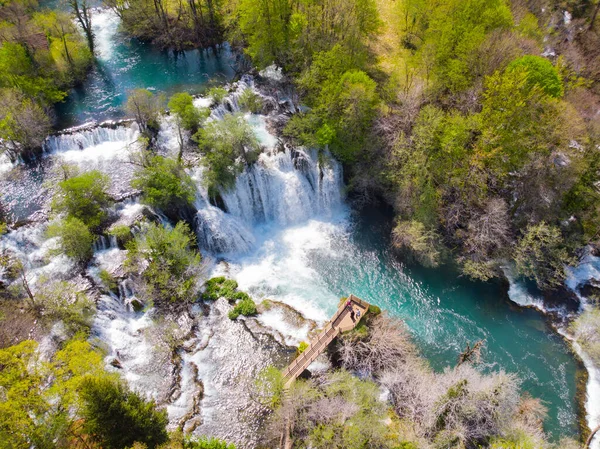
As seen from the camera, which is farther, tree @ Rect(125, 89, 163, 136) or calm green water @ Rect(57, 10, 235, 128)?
calm green water @ Rect(57, 10, 235, 128)

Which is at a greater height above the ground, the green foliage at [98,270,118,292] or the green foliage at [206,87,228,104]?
the green foliage at [206,87,228,104]

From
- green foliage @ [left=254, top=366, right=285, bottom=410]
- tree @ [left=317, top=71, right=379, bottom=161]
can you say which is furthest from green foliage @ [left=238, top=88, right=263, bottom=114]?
green foliage @ [left=254, top=366, right=285, bottom=410]

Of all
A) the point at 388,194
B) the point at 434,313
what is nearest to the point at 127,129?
the point at 388,194

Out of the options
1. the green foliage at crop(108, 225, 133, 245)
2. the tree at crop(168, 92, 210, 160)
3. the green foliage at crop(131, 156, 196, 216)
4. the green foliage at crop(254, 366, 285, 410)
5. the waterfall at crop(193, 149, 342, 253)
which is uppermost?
the tree at crop(168, 92, 210, 160)

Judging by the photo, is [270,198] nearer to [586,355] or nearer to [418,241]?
[418,241]

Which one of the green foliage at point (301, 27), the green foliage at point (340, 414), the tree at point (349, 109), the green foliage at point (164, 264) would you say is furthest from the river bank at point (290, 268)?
the green foliage at point (301, 27)

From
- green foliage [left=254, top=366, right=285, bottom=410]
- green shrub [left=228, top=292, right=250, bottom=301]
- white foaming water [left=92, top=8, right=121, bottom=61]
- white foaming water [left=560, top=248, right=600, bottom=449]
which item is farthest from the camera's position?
white foaming water [left=92, top=8, right=121, bottom=61]

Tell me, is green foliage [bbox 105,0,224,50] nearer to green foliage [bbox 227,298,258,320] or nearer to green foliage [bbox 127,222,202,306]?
green foliage [bbox 127,222,202,306]
